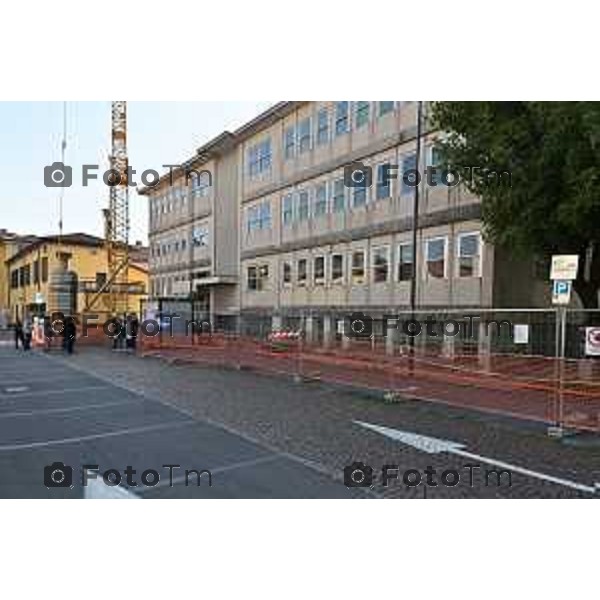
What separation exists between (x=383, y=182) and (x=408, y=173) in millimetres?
1650

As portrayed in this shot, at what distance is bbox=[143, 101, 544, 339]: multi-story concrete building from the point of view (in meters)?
21.1

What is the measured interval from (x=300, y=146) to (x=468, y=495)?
2536 cm

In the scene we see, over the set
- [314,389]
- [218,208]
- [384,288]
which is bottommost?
[314,389]

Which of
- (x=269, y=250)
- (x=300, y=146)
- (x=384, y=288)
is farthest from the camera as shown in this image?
(x=269, y=250)

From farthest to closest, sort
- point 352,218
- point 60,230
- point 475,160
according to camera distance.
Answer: point 60,230, point 352,218, point 475,160

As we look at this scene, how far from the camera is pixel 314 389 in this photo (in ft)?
50.6

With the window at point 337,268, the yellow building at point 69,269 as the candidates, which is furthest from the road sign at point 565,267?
the yellow building at point 69,269

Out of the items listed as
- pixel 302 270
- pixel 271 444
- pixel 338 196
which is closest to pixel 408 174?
pixel 338 196

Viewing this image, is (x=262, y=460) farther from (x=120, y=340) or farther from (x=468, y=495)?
(x=120, y=340)

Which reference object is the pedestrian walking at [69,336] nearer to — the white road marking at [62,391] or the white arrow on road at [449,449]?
the white road marking at [62,391]

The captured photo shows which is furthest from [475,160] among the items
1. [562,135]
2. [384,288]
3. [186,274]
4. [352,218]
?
[186,274]

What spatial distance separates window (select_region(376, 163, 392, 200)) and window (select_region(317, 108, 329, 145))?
421cm

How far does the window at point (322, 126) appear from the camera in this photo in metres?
28.0

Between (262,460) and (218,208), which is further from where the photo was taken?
(218,208)
